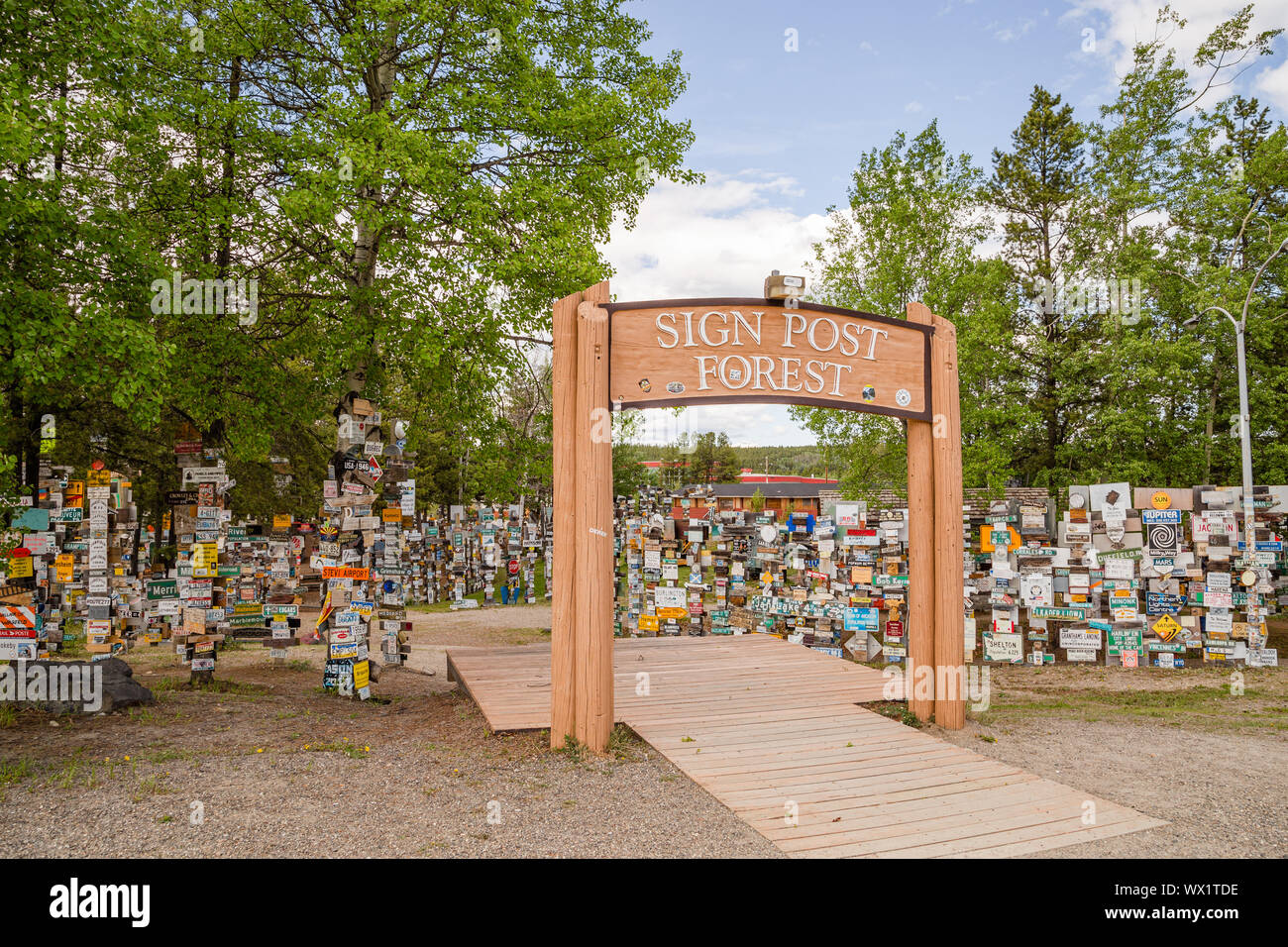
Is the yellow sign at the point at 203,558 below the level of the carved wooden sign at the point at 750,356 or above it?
below

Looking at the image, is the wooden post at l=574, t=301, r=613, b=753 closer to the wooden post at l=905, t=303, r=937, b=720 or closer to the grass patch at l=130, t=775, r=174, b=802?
the wooden post at l=905, t=303, r=937, b=720

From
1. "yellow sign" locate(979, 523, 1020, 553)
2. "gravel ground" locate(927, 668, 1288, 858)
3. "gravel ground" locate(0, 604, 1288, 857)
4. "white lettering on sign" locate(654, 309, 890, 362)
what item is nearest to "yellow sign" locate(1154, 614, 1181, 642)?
"gravel ground" locate(927, 668, 1288, 858)

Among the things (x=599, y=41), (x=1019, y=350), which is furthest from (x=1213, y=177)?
(x=599, y=41)

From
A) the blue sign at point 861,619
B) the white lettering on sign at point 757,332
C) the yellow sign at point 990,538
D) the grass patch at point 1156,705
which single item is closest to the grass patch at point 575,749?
the white lettering on sign at point 757,332

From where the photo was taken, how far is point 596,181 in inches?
381

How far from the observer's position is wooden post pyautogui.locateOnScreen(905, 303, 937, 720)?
6.87m

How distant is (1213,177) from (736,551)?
19.2m

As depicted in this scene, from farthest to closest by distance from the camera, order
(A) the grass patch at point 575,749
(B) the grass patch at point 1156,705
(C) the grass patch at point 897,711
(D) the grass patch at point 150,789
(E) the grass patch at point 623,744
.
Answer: (B) the grass patch at point 1156,705
(C) the grass patch at point 897,711
(E) the grass patch at point 623,744
(A) the grass patch at point 575,749
(D) the grass patch at point 150,789

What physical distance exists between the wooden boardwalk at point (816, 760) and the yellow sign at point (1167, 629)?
21.9ft

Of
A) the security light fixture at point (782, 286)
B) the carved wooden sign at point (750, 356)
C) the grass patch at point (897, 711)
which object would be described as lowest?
the grass patch at point (897, 711)

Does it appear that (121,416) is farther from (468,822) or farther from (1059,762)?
(1059,762)

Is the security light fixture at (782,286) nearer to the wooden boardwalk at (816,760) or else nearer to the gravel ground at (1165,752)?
the wooden boardwalk at (816,760)

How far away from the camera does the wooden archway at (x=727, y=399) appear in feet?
20.0

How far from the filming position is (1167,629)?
40.3 feet
